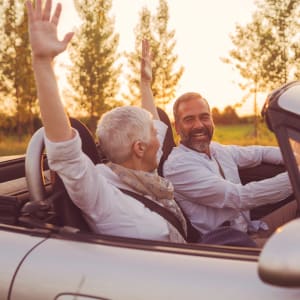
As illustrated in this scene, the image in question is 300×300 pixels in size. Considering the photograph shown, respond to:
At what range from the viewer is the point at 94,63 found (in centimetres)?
2944

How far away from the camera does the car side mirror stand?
1741mm

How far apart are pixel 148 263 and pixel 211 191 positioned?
1.52m

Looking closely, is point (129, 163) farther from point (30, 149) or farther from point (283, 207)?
point (283, 207)

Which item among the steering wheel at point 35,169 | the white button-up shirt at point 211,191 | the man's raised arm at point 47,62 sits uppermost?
the man's raised arm at point 47,62

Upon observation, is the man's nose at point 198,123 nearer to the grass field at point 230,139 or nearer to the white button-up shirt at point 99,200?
the white button-up shirt at point 99,200

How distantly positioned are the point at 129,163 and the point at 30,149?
0.43 m

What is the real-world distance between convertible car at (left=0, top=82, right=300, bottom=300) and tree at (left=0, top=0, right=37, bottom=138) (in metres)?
27.4

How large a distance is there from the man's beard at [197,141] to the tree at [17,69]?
26019 millimetres

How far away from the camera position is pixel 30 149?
283 centimetres

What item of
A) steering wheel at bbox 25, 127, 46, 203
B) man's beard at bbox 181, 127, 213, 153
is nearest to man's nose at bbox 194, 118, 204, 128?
man's beard at bbox 181, 127, 213, 153

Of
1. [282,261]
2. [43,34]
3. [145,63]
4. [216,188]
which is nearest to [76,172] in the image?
[43,34]

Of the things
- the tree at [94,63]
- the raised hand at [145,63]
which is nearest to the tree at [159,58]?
the tree at [94,63]

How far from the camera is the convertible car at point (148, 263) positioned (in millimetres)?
1831

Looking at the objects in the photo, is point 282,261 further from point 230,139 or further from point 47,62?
point 230,139
